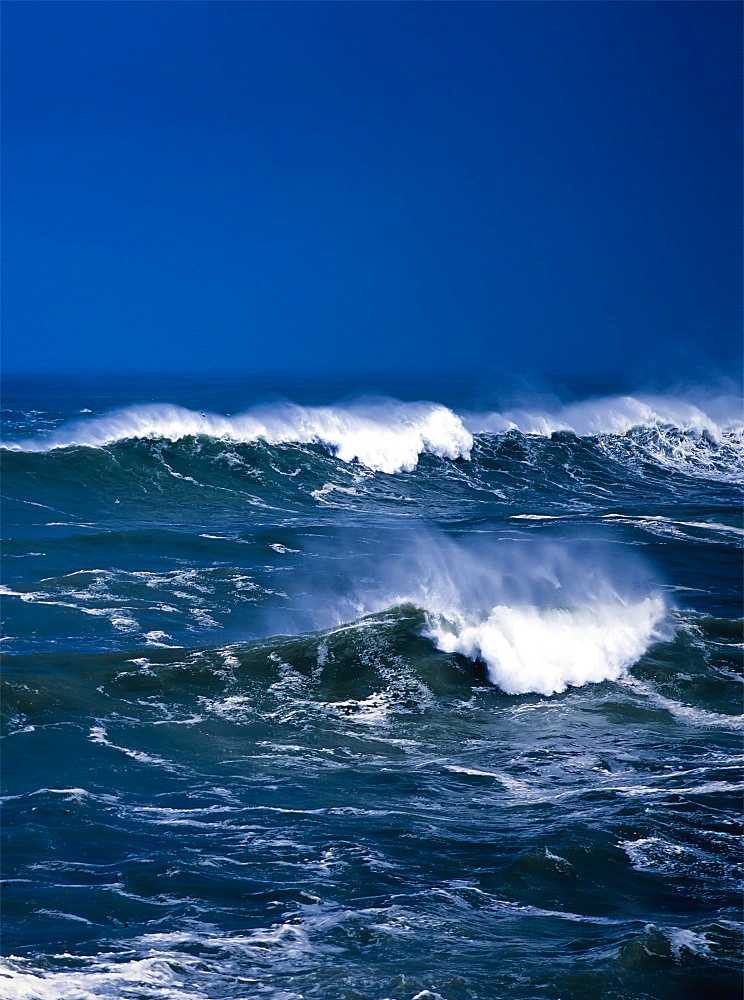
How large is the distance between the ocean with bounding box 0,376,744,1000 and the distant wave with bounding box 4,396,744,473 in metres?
3.86

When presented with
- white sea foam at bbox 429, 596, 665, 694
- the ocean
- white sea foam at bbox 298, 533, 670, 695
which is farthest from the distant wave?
white sea foam at bbox 429, 596, 665, 694

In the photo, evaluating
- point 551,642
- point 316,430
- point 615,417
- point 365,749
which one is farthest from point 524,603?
point 615,417

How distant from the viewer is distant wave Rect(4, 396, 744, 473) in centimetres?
2367

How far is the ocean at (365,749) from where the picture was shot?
5086mm

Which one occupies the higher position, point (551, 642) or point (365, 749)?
point (551, 642)

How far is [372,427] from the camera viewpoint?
2566 centimetres

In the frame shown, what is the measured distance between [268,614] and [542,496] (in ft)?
37.3

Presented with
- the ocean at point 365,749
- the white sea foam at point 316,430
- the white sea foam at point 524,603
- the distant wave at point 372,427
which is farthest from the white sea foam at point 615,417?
the white sea foam at point 524,603

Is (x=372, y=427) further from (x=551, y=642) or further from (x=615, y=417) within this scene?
(x=551, y=642)

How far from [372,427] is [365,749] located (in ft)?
58.8

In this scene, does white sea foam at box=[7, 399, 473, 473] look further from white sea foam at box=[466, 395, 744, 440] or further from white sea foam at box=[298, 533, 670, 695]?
white sea foam at box=[298, 533, 670, 695]

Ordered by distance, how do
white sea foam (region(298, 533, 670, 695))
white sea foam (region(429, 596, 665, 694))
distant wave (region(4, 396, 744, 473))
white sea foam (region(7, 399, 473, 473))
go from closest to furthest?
1. white sea foam (region(429, 596, 665, 694))
2. white sea foam (region(298, 533, 670, 695))
3. white sea foam (region(7, 399, 473, 473))
4. distant wave (region(4, 396, 744, 473))

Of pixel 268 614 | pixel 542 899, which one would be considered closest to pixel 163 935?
pixel 542 899

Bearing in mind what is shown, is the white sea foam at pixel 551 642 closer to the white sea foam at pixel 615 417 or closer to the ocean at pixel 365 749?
the ocean at pixel 365 749
